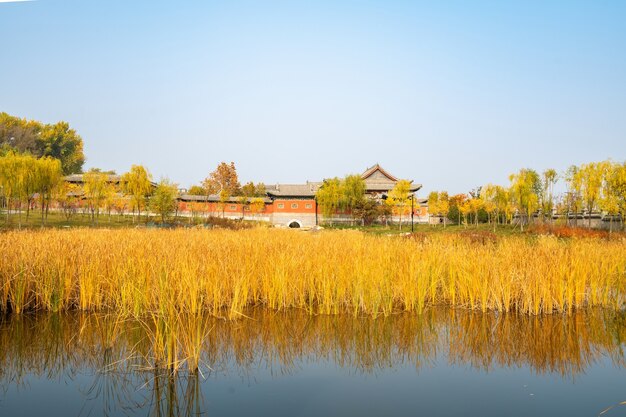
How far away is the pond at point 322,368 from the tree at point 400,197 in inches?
1126

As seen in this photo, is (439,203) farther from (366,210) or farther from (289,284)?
(289,284)

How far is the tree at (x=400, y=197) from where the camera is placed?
34438mm

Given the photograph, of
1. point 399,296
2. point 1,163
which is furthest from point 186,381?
Answer: point 1,163

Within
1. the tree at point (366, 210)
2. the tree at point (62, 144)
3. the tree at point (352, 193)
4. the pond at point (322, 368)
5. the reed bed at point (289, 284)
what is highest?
the tree at point (62, 144)

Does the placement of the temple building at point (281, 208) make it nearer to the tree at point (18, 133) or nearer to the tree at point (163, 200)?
the tree at point (163, 200)

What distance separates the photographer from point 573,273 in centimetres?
574

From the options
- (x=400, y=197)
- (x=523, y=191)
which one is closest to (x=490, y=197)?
(x=523, y=191)

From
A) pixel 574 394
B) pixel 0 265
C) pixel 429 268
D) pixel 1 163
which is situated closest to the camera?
pixel 574 394

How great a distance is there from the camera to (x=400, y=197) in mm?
34719

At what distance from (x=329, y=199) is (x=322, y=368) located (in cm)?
3197

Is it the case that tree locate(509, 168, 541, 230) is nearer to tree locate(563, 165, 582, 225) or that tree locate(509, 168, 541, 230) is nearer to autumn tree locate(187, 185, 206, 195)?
tree locate(563, 165, 582, 225)

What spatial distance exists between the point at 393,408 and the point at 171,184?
88.6 ft

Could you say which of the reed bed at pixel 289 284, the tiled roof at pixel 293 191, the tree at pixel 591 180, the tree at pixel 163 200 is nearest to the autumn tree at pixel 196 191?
the tiled roof at pixel 293 191

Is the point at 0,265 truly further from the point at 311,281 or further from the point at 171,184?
the point at 171,184
